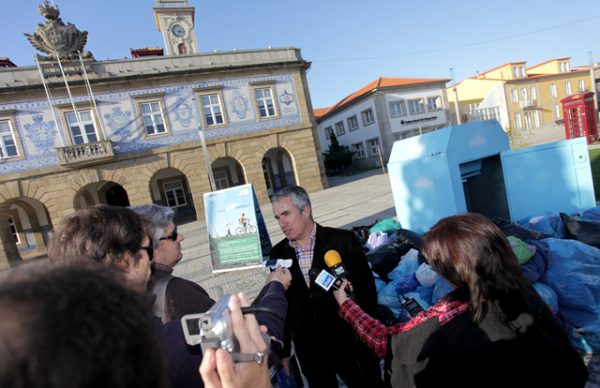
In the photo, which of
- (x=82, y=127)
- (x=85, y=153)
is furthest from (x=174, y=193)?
(x=82, y=127)

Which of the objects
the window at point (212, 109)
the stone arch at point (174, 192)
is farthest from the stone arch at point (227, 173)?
the window at point (212, 109)

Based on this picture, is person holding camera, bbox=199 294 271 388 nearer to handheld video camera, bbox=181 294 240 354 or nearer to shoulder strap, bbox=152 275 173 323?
handheld video camera, bbox=181 294 240 354

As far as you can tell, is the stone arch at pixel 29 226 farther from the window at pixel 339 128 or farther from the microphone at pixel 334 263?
the window at pixel 339 128

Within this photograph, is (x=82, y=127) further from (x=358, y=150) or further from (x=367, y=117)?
(x=358, y=150)

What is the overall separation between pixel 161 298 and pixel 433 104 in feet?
111

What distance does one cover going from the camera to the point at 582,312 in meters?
2.73

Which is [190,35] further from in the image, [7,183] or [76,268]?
[76,268]

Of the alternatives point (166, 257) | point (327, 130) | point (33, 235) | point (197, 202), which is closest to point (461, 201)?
point (166, 257)

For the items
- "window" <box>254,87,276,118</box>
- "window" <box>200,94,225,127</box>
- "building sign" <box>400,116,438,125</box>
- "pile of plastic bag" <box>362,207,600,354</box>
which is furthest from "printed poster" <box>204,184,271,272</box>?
"building sign" <box>400,116,438,125</box>

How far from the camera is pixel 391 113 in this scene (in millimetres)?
28500

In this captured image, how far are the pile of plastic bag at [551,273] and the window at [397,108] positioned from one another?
85.9 feet

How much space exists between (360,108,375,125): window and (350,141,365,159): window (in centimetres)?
250

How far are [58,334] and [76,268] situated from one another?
0.14 m

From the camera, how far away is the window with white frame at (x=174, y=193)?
20078 millimetres
